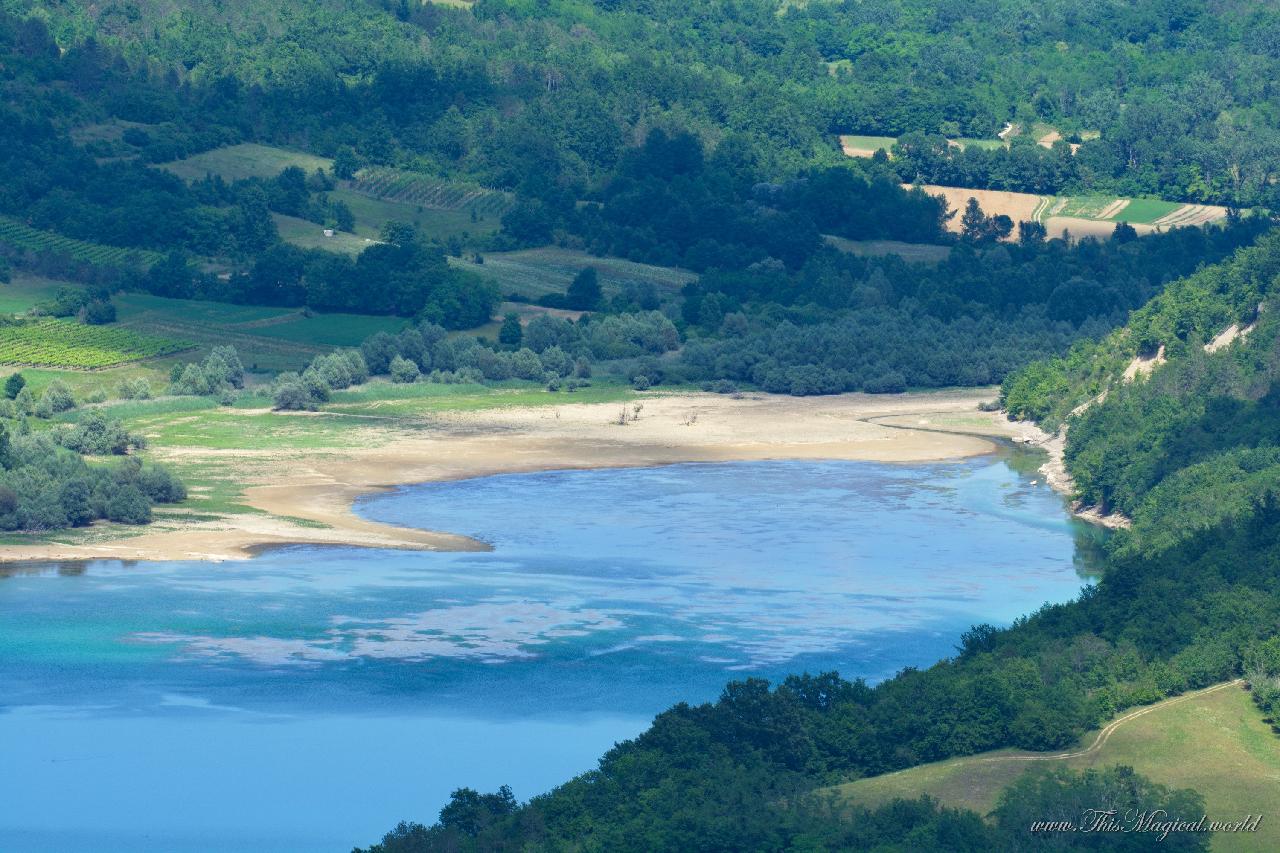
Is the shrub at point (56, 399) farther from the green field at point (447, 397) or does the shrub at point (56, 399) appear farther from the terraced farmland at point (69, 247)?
the terraced farmland at point (69, 247)

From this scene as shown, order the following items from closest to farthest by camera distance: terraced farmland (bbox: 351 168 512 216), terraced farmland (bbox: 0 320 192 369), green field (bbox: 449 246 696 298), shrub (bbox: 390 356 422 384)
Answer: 1. terraced farmland (bbox: 0 320 192 369)
2. shrub (bbox: 390 356 422 384)
3. green field (bbox: 449 246 696 298)
4. terraced farmland (bbox: 351 168 512 216)

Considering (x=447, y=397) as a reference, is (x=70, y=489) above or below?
below

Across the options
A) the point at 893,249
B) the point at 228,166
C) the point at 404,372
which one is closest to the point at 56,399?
the point at 404,372

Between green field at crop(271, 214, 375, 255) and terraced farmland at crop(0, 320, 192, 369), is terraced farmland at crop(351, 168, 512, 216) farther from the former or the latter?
terraced farmland at crop(0, 320, 192, 369)

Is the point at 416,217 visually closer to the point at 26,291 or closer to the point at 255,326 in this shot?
the point at 26,291

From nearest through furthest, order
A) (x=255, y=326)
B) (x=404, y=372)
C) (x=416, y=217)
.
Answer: (x=404, y=372) → (x=255, y=326) → (x=416, y=217)

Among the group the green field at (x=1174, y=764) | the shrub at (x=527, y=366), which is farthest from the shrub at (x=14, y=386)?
the green field at (x=1174, y=764)

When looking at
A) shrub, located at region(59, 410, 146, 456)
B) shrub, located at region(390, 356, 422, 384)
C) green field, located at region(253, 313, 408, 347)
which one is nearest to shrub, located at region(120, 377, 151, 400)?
shrub, located at region(390, 356, 422, 384)
